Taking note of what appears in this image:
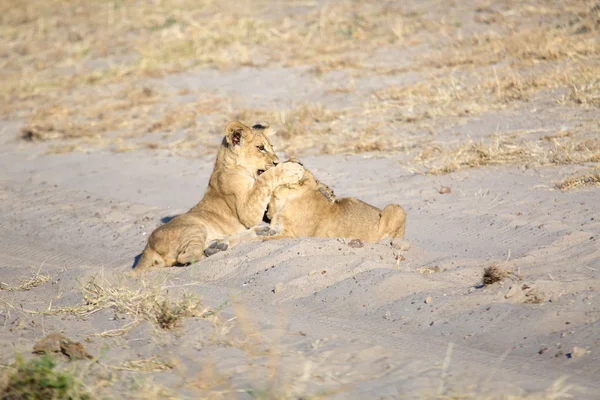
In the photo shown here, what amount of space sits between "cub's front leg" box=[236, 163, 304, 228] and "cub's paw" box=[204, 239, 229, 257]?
412 millimetres

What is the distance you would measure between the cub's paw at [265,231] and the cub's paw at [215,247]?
1.19 feet

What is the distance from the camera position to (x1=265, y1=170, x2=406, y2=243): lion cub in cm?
763

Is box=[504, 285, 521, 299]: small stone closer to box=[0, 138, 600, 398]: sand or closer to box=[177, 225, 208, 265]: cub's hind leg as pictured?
box=[0, 138, 600, 398]: sand

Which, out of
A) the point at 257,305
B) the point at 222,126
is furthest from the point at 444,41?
the point at 257,305

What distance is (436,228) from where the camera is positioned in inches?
336

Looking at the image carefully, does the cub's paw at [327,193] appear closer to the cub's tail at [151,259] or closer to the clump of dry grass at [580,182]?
the cub's tail at [151,259]

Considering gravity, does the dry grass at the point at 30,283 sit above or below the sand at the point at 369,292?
below

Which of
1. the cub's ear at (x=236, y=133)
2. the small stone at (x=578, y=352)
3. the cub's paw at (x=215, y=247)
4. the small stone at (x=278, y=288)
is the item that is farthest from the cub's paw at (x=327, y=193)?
the small stone at (x=578, y=352)

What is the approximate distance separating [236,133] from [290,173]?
82cm

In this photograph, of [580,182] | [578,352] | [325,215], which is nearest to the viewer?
[578,352]

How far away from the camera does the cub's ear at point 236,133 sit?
26.7 feet

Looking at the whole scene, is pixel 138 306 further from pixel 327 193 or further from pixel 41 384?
pixel 327 193

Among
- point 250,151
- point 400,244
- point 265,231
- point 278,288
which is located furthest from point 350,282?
point 250,151

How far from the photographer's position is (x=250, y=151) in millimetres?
8289
